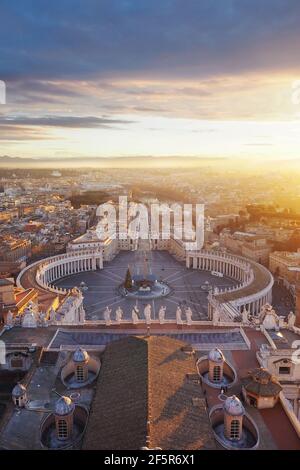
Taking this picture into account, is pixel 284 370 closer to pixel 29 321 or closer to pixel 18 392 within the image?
pixel 18 392

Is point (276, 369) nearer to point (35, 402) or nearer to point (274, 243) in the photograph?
point (35, 402)

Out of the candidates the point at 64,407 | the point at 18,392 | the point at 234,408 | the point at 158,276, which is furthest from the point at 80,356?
the point at 158,276

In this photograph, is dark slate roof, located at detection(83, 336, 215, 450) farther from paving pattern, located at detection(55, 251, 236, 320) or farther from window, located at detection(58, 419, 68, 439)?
paving pattern, located at detection(55, 251, 236, 320)

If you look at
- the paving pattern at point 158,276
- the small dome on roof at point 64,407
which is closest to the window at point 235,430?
the small dome on roof at point 64,407

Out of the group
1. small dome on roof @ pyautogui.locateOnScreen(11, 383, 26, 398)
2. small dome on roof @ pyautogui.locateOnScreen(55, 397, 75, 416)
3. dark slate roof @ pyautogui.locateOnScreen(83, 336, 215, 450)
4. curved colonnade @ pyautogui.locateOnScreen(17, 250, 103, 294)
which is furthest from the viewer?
curved colonnade @ pyautogui.locateOnScreen(17, 250, 103, 294)

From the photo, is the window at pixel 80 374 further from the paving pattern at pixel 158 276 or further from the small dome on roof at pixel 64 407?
the paving pattern at pixel 158 276

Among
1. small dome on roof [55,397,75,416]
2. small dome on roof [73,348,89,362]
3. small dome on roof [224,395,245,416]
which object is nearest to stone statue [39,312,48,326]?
small dome on roof [73,348,89,362]

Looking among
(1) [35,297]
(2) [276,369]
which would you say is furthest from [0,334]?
(2) [276,369]
